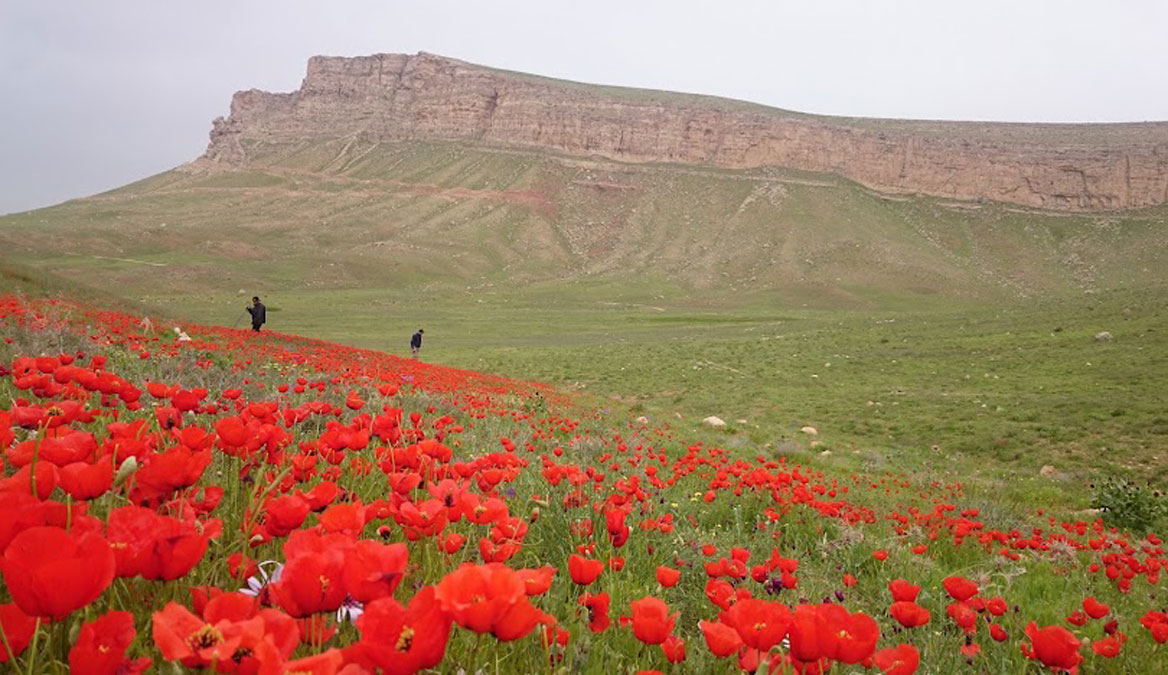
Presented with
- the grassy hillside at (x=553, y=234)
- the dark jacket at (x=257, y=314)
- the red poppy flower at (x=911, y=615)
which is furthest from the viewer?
the grassy hillside at (x=553, y=234)

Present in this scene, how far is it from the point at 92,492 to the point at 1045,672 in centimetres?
383

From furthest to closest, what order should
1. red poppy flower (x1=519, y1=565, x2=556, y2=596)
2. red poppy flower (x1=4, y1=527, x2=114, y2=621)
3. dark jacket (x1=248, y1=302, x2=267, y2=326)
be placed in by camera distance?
dark jacket (x1=248, y1=302, x2=267, y2=326)
red poppy flower (x1=519, y1=565, x2=556, y2=596)
red poppy flower (x1=4, y1=527, x2=114, y2=621)

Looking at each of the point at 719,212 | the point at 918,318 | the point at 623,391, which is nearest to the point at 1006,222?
the point at 719,212

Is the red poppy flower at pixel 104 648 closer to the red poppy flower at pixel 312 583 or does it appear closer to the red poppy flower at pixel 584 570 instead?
the red poppy flower at pixel 312 583

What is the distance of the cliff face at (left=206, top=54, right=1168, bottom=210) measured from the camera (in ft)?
349

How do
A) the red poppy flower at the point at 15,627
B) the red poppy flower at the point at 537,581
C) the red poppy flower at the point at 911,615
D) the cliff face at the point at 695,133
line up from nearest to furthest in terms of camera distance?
the red poppy flower at the point at 15,627 → the red poppy flower at the point at 537,581 → the red poppy flower at the point at 911,615 → the cliff face at the point at 695,133

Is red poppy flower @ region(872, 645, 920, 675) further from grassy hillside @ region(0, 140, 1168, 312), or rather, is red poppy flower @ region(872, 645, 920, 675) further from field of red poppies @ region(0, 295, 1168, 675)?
grassy hillside @ region(0, 140, 1168, 312)

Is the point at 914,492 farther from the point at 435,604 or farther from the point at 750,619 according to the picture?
the point at 435,604

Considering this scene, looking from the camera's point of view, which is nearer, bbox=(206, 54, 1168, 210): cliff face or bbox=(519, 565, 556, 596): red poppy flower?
bbox=(519, 565, 556, 596): red poppy flower

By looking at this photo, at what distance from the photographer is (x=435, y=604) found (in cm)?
103

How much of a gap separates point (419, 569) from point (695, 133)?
123 metres

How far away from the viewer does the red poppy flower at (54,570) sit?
892mm

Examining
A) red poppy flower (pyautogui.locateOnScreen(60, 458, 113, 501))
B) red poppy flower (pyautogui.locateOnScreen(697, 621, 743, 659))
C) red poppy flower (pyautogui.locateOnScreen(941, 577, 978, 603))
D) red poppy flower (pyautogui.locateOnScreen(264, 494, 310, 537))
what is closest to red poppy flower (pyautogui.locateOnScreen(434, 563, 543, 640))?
red poppy flower (pyautogui.locateOnScreen(697, 621, 743, 659))

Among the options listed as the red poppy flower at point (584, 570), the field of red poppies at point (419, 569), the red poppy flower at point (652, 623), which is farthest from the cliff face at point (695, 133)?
the red poppy flower at point (652, 623)
